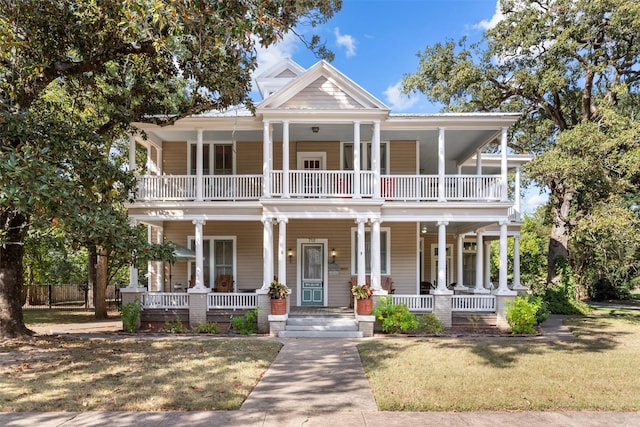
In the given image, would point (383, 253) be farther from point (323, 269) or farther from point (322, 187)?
point (322, 187)

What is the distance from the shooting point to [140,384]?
597 cm

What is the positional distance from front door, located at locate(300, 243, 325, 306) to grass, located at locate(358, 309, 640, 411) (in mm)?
4412

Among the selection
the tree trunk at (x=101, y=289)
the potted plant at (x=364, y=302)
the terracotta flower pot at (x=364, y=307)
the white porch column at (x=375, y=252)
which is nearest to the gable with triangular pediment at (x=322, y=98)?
the white porch column at (x=375, y=252)

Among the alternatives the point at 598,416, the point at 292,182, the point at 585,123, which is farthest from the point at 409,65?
the point at 598,416

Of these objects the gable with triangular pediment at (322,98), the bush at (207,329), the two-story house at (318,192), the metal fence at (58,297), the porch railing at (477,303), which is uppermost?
the gable with triangular pediment at (322,98)

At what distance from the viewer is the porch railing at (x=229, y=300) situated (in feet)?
38.5

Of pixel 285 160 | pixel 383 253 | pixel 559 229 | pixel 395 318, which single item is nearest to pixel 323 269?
pixel 383 253

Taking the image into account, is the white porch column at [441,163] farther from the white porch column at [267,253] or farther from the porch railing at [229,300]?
the porch railing at [229,300]

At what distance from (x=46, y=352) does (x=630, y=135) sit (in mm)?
18989

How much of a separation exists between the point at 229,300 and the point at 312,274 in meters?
3.35

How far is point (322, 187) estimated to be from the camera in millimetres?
11852

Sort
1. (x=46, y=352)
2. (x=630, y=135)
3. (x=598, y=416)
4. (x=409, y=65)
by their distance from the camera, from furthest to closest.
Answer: (x=409, y=65), (x=630, y=135), (x=46, y=352), (x=598, y=416)

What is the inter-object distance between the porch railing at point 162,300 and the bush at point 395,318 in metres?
5.93

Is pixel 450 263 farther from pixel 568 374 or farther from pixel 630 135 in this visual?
pixel 568 374
